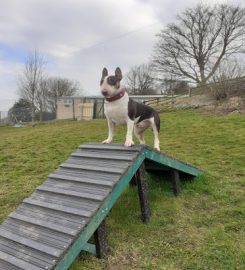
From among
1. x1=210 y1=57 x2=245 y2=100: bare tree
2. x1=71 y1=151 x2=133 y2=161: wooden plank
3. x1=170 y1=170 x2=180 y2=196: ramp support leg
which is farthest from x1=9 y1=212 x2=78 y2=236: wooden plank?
x1=210 y1=57 x2=245 y2=100: bare tree

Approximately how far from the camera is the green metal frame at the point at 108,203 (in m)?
3.39

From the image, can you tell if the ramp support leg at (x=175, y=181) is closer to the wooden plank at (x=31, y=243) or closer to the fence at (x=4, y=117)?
the wooden plank at (x=31, y=243)

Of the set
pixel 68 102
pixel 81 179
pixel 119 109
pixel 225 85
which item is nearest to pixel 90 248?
pixel 81 179

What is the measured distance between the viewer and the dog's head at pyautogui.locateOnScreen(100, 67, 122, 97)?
4488 millimetres

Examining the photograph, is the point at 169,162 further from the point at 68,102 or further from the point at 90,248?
the point at 68,102

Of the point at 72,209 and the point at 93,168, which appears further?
the point at 93,168

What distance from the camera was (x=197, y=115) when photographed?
16.1m

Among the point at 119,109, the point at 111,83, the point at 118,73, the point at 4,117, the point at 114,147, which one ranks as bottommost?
the point at 4,117

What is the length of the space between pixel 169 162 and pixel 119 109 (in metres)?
1.18

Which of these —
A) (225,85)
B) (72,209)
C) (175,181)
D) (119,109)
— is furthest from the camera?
(225,85)

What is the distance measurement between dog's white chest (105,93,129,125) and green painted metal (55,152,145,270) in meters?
0.54

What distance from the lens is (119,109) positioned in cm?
460

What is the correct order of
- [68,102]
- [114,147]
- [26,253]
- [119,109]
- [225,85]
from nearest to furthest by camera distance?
[26,253] < [119,109] < [114,147] < [225,85] < [68,102]

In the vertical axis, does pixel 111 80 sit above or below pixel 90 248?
above
